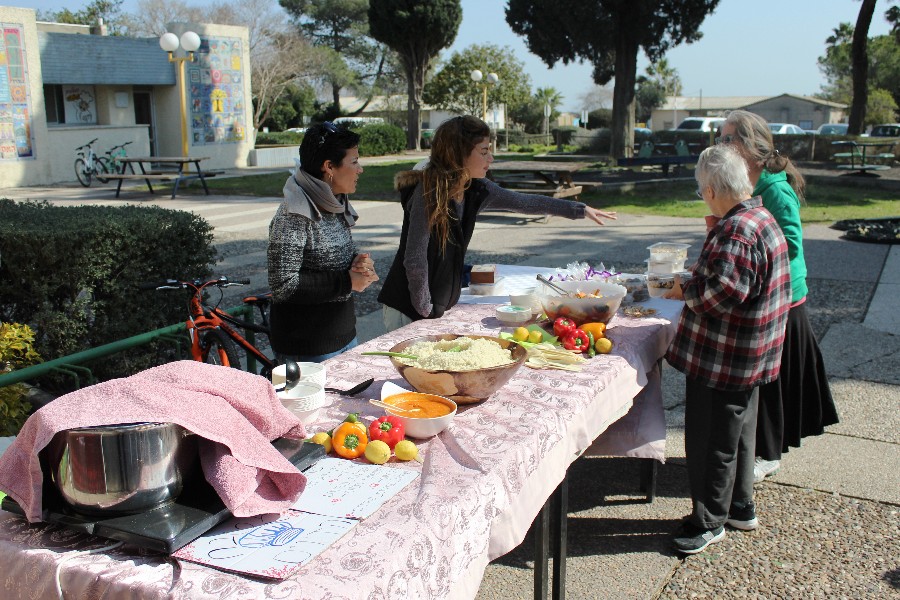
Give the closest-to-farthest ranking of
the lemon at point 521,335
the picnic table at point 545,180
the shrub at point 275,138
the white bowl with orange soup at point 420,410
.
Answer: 1. the white bowl with orange soup at point 420,410
2. the lemon at point 521,335
3. the picnic table at point 545,180
4. the shrub at point 275,138

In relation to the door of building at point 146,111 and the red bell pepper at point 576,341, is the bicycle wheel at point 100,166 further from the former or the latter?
the red bell pepper at point 576,341

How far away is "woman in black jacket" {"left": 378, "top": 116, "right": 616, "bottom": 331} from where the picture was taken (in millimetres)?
3678

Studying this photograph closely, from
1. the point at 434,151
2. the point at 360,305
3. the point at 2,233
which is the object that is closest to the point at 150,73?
the point at 360,305

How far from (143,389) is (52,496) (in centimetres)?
31

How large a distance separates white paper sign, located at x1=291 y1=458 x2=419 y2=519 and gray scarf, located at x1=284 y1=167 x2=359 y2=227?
4.71ft

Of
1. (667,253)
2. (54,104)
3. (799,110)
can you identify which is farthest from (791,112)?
(667,253)

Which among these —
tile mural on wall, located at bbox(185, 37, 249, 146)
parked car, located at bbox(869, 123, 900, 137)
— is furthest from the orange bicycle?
parked car, located at bbox(869, 123, 900, 137)

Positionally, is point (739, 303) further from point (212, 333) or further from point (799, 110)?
point (799, 110)

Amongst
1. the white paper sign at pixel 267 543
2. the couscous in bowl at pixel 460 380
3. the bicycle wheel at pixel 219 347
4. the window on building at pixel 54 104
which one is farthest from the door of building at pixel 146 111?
the white paper sign at pixel 267 543

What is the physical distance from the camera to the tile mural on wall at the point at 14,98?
20.1 meters

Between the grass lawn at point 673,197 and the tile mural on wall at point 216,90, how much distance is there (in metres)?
5.00

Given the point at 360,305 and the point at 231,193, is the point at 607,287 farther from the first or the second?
the point at 231,193

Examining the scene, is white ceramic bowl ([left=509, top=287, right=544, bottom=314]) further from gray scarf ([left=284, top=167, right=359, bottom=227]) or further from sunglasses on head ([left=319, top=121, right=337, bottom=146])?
sunglasses on head ([left=319, top=121, right=337, bottom=146])

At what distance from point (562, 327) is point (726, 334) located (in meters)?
0.65
